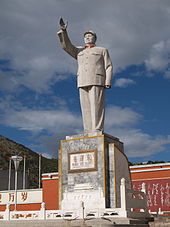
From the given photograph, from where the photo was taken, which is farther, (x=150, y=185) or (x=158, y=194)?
(x=150, y=185)

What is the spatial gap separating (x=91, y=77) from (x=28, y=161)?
39.6 metres

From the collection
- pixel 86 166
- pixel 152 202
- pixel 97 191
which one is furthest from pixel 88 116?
pixel 152 202

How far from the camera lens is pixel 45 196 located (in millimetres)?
21312

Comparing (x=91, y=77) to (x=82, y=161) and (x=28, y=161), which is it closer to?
(x=82, y=161)

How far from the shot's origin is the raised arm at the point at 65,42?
1309 cm

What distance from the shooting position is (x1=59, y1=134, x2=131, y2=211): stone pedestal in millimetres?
11727

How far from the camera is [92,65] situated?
13.0 meters

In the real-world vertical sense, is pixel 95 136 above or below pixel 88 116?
below

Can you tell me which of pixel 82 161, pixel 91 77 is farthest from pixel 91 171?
pixel 91 77

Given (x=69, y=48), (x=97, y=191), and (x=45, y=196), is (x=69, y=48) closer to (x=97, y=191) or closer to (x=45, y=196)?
(x=97, y=191)

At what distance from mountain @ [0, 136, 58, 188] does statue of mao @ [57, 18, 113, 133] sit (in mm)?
32112

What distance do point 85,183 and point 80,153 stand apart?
103cm

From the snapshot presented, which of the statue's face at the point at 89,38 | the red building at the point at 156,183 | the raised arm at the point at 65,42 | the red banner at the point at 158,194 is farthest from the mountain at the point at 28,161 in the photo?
the statue's face at the point at 89,38

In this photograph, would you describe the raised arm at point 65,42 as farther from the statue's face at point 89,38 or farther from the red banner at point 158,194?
the red banner at point 158,194
